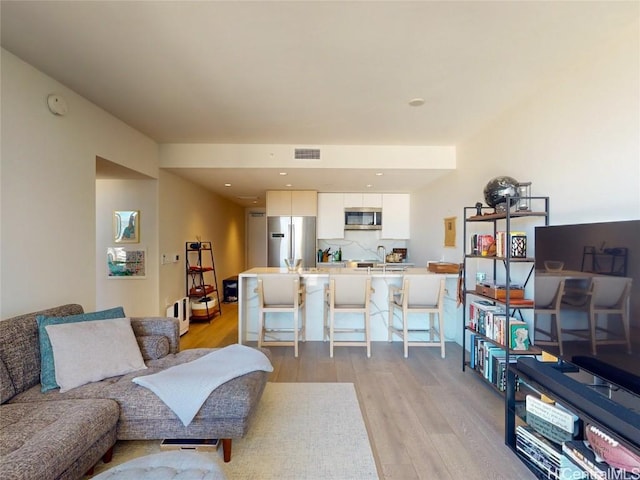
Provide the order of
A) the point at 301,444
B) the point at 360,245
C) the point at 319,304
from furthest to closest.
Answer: the point at 360,245, the point at 319,304, the point at 301,444

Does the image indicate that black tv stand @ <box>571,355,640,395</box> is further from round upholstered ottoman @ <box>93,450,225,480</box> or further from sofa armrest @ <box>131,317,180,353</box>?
sofa armrest @ <box>131,317,180,353</box>

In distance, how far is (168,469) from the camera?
1.27 meters

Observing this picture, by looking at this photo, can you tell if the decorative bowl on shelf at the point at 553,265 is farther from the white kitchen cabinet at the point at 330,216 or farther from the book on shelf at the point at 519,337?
the white kitchen cabinet at the point at 330,216

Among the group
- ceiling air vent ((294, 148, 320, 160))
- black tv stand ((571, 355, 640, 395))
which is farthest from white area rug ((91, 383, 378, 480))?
ceiling air vent ((294, 148, 320, 160))

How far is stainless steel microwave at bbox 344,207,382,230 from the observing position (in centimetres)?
602

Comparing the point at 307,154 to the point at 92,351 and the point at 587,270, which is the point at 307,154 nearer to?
the point at 92,351

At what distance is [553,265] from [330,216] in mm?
4309

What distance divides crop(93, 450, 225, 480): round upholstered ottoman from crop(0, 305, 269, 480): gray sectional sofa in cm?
30

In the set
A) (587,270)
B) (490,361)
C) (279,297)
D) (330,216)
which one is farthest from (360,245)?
(587,270)

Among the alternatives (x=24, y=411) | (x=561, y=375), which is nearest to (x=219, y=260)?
(x=24, y=411)

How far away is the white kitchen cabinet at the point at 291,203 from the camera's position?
5.75 meters

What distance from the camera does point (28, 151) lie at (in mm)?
2234

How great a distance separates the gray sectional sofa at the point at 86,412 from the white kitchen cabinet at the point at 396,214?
14.6ft

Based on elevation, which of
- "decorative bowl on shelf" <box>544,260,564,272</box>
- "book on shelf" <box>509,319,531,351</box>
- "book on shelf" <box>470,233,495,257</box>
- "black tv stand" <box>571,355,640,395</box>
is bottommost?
"book on shelf" <box>509,319,531,351</box>
